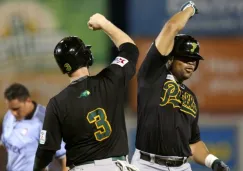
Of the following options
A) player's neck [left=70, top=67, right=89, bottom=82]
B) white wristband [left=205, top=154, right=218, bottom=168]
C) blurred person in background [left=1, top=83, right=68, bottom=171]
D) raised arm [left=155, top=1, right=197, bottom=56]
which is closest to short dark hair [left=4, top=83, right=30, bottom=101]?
blurred person in background [left=1, top=83, right=68, bottom=171]

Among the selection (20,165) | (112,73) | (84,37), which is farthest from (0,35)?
(112,73)

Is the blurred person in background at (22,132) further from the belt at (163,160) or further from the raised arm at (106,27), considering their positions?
the raised arm at (106,27)

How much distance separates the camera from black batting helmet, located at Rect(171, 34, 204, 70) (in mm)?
5562

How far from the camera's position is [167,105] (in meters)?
5.43

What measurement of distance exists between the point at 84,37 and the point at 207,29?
5.63ft

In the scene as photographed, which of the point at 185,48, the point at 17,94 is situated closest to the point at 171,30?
the point at 185,48

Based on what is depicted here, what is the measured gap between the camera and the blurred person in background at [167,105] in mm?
5352

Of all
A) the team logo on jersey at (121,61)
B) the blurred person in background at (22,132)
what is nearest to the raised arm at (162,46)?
the team logo on jersey at (121,61)

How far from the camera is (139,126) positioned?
5473mm

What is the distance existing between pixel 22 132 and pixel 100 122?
6.57ft

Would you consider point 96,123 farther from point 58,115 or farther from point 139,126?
point 139,126

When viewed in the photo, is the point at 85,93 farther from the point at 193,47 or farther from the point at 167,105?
the point at 193,47

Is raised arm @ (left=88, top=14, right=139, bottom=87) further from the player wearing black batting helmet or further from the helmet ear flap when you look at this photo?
the helmet ear flap

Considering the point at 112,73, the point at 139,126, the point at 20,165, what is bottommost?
the point at 20,165
